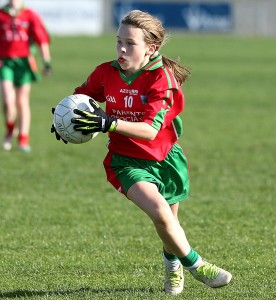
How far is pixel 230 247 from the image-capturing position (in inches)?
271

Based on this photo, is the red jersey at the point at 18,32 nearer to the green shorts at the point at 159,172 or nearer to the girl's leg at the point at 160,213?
the green shorts at the point at 159,172

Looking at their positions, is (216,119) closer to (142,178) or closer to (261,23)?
(142,178)

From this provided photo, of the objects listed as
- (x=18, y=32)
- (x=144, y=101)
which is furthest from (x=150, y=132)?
(x=18, y=32)

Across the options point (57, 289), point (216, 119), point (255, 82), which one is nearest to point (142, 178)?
point (57, 289)

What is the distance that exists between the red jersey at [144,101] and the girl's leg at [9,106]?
661 cm

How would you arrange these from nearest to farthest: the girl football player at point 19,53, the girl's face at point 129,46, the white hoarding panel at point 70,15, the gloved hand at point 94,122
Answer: the gloved hand at point 94,122, the girl's face at point 129,46, the girl football player at point 19,53, the white hoarding panel at point 70,15

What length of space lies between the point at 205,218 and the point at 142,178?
8.97 ft

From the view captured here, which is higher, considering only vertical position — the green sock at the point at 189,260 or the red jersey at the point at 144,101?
the red jersey at the point at 144,101

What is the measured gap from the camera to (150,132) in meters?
5.31

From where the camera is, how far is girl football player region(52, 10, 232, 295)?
5340mm

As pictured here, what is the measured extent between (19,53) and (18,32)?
0.28m

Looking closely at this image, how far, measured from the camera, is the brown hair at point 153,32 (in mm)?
5418

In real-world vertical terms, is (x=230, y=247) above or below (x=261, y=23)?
above

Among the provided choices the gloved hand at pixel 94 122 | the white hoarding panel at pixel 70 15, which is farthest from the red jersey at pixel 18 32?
the white hoarding panel at pixel 70 15
